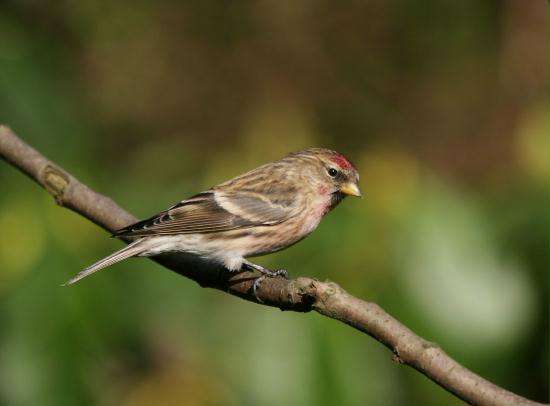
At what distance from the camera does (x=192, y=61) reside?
8281 millimetres

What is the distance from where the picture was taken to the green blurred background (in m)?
4.05

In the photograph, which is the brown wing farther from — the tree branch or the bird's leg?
the bird's leg

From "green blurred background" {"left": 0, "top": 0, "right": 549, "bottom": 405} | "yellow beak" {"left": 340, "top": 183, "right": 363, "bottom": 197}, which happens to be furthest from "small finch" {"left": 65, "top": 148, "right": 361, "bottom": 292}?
"green blurred background" {"left": 0, "top": 0, "right": 549, "bottom": 405}

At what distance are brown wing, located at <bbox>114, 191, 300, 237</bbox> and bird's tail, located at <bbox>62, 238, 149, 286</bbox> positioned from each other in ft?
1.47

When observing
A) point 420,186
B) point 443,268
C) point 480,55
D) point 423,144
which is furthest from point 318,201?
point 480,55

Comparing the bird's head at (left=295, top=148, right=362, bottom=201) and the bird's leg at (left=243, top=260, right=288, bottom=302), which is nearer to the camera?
the bird's leg at (left=243, top=260, right=288, bottom=302)

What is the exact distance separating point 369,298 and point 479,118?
419cm

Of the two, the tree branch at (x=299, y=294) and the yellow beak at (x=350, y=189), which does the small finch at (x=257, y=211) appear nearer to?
the yellow beak at (x=350, y=189)

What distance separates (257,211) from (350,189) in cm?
69

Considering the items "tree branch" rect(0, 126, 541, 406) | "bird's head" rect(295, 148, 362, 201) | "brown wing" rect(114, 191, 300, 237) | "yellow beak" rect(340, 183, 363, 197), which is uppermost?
"bird's head" rect(295, 148, 362, 201)

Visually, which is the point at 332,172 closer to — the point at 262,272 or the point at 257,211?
the point at 257,211

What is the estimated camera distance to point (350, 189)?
564 cm

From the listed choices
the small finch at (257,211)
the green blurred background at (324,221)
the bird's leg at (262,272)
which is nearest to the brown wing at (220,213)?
the small finch at (257,211)

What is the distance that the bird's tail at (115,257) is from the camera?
13.8 ft
